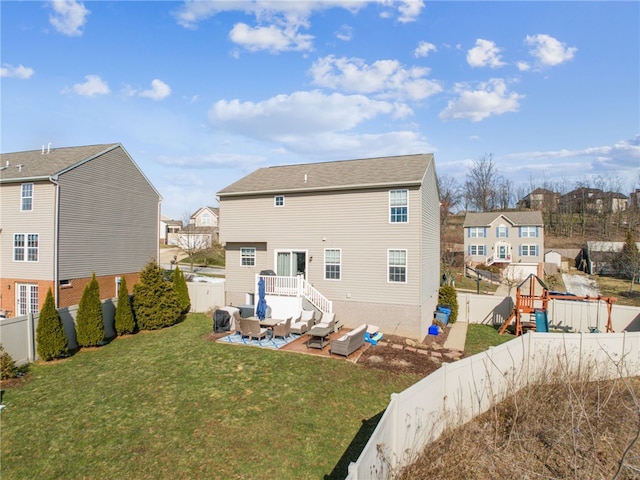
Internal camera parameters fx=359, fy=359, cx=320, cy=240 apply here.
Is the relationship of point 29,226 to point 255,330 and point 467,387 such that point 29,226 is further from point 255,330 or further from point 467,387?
point 467,387

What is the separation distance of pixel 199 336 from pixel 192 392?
233 inches

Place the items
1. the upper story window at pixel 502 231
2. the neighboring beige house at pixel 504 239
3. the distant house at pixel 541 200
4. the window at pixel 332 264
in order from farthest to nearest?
1. the distant house at pixel 541 200
2. the upper story window at pixel 502 231
3. the neighboring beige house at pixel 504 239
4. the window at pixel 332 264

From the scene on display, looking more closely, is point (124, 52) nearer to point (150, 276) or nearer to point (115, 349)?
point (150, 276)

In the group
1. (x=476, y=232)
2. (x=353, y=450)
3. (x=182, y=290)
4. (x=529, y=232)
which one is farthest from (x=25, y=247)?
(x=529, y=232)

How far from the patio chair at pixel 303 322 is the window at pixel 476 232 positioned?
121ft

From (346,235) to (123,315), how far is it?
10.6 metres

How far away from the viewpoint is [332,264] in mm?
17312

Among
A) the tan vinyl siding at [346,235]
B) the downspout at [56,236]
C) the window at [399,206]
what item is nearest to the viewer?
the tan vinyl siding at [346,235]

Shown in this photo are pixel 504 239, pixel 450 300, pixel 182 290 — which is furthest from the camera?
pixel 504 239

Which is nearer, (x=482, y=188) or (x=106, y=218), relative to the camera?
(x=106, y=218)

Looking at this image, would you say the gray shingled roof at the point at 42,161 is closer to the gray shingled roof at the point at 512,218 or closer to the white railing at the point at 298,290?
the white railing at the point at 298,290

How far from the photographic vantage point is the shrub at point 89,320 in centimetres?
1393

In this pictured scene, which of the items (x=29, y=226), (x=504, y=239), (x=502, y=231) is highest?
(x=502, y=231)

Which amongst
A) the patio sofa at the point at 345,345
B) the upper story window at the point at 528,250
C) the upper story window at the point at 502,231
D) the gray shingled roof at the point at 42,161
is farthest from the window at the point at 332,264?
the upper story window at the point at 528,250
